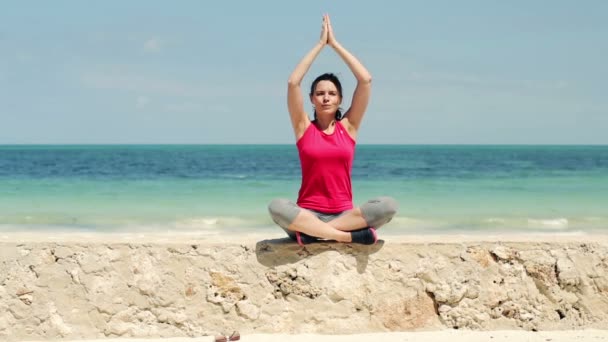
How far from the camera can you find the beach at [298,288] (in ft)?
11.1

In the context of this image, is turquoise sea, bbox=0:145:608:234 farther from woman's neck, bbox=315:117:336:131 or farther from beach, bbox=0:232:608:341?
woman's neck, bbox=315:117:336:131

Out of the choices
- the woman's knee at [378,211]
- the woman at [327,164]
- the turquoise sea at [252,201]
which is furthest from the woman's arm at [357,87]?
the turquoise sea at [252,201]

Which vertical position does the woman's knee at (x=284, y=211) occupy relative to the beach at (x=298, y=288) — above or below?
above

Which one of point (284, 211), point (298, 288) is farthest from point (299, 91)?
point (298, 288)

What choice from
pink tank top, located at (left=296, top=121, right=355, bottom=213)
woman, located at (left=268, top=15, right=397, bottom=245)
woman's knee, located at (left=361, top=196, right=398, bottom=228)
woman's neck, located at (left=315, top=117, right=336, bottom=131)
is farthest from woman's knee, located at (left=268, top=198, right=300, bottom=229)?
woman's neck, located at (left=315, top=117, right=336, bottom=131)

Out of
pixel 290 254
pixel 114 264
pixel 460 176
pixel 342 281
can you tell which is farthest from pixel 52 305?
pixel 460 176

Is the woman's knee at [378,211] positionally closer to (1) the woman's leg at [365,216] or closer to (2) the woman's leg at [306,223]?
(1) the woman's leg at [365,216]

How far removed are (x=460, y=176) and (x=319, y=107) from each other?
20.5 m

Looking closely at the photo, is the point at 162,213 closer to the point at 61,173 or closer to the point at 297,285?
the point at 297,285

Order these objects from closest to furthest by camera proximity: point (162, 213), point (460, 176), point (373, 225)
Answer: point (373, 225) → point (162, 213) → point (460, 176)

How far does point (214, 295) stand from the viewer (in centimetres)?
343

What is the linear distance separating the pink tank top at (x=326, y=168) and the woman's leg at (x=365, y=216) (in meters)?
0.08

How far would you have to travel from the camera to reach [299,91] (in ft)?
11.2

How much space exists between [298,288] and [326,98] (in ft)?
3.26
